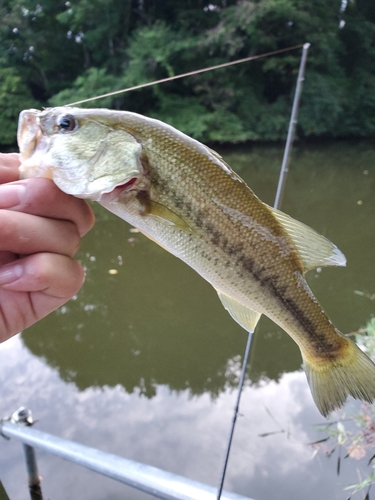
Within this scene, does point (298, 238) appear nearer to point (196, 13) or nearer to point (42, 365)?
point (42, 365)

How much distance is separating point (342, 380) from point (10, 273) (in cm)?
110

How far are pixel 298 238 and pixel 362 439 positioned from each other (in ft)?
6.82

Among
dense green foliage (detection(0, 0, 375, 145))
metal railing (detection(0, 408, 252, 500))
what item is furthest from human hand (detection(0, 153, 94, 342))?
dense green foliage (detection(0, 0, 375, 145))

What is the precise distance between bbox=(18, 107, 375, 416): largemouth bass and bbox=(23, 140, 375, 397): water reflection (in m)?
2.64

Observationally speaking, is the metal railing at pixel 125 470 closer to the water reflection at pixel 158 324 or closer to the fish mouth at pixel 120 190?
the fish mouth at pixel 120 190

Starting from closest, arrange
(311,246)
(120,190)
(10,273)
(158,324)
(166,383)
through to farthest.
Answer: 1. (10,273)
2. (120,190)
3. (311,246)
4. (166,383)
5. (158,324)

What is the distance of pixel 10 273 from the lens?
40.1 inches

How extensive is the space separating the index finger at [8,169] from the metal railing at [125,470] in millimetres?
1467

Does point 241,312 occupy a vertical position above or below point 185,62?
above

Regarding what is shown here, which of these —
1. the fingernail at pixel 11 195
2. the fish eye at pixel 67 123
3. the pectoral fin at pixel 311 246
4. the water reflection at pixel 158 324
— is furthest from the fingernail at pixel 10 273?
the water reflection at pixel 158 324

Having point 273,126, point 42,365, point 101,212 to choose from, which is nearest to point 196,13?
point 273,126

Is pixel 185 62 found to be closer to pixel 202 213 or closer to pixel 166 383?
pixel 166 383

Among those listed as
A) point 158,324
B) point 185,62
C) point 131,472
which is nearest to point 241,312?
point 131,472

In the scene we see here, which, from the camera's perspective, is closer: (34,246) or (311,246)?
(34,246)
